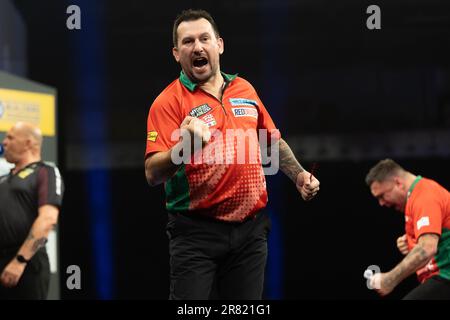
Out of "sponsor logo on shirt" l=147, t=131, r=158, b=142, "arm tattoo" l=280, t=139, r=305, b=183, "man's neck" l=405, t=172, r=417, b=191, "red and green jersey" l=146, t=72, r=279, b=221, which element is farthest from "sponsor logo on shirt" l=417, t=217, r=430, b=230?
"sponsor logo on shirt" l=147, t=131, r=158, b=142

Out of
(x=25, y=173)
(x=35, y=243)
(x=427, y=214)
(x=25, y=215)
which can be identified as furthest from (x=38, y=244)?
(x=427, y=214)

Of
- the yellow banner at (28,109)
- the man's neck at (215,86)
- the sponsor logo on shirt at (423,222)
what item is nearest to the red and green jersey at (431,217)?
the sponsor logo on shirt at (423,222)

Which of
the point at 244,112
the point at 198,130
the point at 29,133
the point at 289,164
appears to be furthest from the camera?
the point at 29,133

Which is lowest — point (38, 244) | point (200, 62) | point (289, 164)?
point (38, 244)

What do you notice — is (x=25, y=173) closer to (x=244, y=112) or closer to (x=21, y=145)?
(x=21, y=145)

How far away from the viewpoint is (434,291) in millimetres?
3248

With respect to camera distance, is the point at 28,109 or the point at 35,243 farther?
the point at 28,109

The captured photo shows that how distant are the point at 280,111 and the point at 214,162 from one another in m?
2.51

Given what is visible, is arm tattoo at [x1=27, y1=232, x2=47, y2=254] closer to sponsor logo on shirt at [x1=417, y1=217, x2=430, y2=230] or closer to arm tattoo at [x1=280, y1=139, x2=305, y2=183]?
arm tattoo at [x1=280, y1=139, x2=305, y2=183]

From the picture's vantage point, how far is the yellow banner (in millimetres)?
4117

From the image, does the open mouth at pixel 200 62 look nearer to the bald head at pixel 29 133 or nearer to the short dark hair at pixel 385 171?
the short dark hair at pixel 385 171

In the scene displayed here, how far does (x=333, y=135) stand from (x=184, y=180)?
8.77 ft
